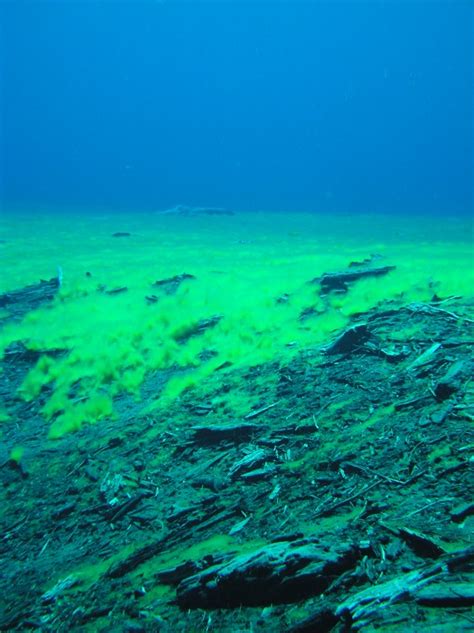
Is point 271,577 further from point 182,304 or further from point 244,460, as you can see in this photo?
point 182,304

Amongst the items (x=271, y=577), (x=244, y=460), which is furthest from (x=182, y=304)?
(x=271, y=577)

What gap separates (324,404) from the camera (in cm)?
541

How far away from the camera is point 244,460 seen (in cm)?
473

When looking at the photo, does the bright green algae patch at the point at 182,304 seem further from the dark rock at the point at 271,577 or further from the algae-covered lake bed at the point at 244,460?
the dark rock at the point at 271,577

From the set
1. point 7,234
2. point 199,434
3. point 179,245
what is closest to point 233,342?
point 199,434

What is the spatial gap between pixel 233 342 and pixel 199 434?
3045mm

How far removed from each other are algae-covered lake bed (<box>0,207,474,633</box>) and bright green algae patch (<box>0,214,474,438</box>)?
63 millimetres

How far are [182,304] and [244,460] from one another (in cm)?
662

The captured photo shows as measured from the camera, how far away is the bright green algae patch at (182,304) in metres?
7.60

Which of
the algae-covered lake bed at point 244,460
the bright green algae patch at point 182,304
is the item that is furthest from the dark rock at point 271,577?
the bright green algae patch at point 182,304

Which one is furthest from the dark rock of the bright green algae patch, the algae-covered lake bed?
the bright green algae patch

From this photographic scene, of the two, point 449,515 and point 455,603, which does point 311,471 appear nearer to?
point 449,515

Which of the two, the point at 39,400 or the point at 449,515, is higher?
the point at 449,515

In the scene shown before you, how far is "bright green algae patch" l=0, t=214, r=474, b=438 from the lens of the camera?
7.60 meters
